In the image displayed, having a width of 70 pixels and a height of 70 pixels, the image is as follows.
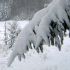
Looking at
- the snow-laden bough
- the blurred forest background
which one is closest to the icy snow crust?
the snow-laden bough

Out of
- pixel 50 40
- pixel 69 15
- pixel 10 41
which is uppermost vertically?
pixel 69 15

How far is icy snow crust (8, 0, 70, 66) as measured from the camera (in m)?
3.35

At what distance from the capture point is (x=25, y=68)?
787 centimetres

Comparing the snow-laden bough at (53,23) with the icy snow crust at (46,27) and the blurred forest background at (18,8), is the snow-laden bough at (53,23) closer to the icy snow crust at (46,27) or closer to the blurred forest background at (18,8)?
the icy snow crust at (46,27)

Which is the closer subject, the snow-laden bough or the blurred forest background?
the snow-laden bough

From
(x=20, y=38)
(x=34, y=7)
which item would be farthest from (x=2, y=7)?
(x=20, y=38)

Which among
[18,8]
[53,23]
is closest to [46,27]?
[53,23]

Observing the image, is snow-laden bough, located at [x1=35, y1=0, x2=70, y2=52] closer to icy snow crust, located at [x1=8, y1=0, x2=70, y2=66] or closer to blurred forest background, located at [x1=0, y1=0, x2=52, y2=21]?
icy snow crust, located at [x1=8, y1=0, x2=70, y2=66]

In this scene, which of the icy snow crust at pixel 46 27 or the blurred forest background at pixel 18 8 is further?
the blurred forest background at pixel 18 8

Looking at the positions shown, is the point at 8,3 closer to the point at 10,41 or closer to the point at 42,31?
the point at 10,41

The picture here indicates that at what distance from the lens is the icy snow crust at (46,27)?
3354 mm

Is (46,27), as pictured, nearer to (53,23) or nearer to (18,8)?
(53,23)

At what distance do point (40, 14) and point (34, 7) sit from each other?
59600mm

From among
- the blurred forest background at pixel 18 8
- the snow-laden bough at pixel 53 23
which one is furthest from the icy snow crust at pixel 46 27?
the blurred forest background at pixel 18 8
